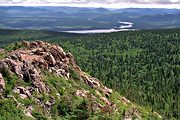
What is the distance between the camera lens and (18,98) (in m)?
82.6

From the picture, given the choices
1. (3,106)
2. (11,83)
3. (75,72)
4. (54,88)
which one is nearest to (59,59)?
(75,72)

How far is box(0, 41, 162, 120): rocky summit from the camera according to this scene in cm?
8156

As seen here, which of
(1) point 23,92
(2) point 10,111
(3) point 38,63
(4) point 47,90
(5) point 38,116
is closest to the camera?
(2) point 10,111

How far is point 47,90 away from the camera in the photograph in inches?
3639

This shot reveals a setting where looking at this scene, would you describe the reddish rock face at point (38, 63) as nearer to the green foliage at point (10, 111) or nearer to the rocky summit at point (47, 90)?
the rocky summit at point (47, 90)

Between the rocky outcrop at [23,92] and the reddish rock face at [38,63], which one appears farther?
the reddish rock face at [38,63]

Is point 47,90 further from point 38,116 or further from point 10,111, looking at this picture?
point 10,111

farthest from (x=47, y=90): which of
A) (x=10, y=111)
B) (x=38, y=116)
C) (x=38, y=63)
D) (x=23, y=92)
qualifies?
(x=10, y=111)

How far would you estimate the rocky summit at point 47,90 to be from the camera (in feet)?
268

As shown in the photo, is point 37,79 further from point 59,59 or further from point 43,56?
point 59,59

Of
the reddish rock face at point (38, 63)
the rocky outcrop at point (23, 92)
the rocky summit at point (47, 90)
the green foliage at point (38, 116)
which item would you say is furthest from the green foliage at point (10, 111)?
the rocky outcrop at point (23, 92)

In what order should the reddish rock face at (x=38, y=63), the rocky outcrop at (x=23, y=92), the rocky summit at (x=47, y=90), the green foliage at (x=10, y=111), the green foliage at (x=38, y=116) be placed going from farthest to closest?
1. the reddish rock face at (x=38, y=63)
2. the rocky outcrop at (x=23, y=92)
3. the rocky summit at (x=47, y=90)
4. the green foliage at (x=38, y=116)
5. the green foliage at (x=10, y=111)

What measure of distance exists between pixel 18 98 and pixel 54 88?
14.5m

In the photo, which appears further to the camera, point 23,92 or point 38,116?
point 23,92
